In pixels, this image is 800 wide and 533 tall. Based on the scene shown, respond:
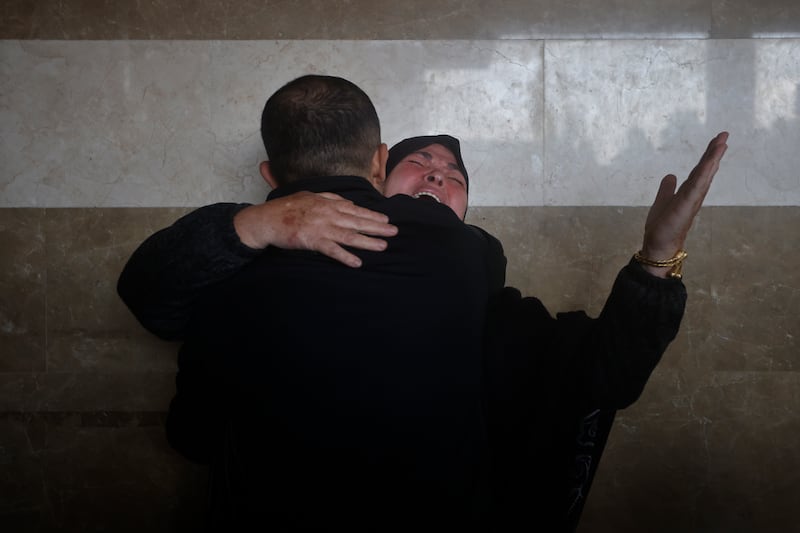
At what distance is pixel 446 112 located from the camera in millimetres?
2248

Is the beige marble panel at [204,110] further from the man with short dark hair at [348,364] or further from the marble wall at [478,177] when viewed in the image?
the man with short dark hair at [348,364]

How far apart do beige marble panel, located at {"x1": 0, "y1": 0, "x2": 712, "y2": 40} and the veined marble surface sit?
0.04m

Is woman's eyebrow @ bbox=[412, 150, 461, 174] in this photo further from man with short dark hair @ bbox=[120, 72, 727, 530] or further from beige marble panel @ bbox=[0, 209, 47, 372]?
beige marble panel @ bbox=[0, 209, 47, 372]

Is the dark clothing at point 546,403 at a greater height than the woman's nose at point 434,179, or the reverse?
the woman's nose at point 434,179

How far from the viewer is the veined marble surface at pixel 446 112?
7.31 ft

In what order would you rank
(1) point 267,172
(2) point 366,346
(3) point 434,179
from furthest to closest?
(3) point 434,179, (1) point 267,172, (2) point 366,346

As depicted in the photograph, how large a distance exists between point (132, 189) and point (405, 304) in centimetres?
161

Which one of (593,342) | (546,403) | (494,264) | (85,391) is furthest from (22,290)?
(593,342)

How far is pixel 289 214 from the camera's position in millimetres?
1110

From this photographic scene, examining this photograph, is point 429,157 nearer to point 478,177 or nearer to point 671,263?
point 478,177

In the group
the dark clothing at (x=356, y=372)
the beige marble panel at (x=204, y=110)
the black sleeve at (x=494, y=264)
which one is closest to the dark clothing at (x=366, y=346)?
the dark clothing at (x=356, y=372)

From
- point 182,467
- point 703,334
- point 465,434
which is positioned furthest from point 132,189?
point 703,334

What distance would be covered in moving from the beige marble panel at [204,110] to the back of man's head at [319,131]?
1045 millimetres

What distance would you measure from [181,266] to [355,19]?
141 centimetres
